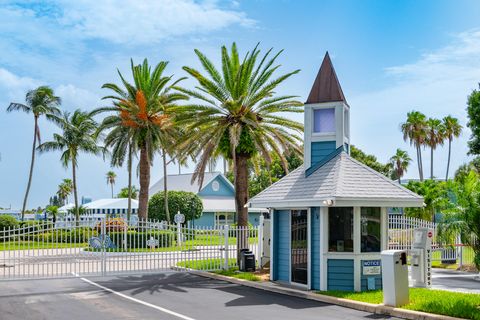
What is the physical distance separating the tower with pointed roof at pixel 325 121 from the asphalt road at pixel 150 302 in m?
4.75

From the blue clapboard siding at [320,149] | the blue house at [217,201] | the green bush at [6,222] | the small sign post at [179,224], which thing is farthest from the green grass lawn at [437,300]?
the blue house at [217,201]

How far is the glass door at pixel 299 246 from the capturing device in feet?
54.7

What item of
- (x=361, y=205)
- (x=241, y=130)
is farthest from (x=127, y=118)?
(x=361, y=205)

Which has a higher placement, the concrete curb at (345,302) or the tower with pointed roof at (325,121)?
the tower with pointed roof at (325,121)

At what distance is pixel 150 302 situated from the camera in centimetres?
1419

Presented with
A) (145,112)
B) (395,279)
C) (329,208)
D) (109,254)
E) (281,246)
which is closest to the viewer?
(395,279)

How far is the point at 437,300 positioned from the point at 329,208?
4.02 metres

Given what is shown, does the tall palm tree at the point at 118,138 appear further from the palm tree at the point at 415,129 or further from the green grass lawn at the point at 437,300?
the palm tree at the point at 415,129

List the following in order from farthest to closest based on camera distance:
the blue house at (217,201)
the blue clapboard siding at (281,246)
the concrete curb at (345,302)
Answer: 1. the blue house at (217,201)
2. the blue clapboard siding at (281,246)
3. the concrete curb at (345,302)

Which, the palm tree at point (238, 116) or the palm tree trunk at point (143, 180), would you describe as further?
the palm tree trunk at point (143, 180)

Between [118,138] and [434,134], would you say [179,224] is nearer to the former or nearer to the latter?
[118,138]

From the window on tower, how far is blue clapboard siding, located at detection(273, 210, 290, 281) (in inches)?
111

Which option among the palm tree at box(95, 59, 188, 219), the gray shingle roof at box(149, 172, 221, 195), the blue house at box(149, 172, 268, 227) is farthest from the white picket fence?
the gray shingle roof at box(149, 172, 221, 195)

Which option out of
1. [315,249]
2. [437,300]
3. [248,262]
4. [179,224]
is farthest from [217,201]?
[437,300]
